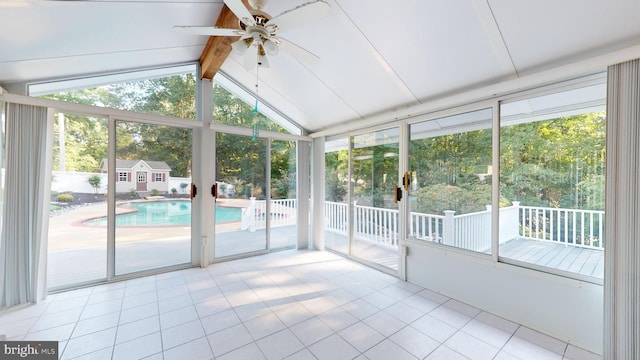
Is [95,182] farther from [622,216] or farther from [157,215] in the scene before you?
[622,216]

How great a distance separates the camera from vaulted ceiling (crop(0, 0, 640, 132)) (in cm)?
185

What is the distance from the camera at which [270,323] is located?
2.36 meters

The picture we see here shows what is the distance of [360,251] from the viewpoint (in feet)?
14.3

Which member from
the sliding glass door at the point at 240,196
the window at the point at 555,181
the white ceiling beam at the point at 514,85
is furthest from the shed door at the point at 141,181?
the window at the point at 555,181

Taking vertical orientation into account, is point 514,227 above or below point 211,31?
below

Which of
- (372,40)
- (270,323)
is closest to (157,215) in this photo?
(270,323)

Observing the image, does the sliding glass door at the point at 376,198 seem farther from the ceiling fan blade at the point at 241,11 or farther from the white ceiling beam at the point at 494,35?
the ceiling fan blade at the point at 241,11

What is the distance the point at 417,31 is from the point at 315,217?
3497mm

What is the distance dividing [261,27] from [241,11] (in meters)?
0.21

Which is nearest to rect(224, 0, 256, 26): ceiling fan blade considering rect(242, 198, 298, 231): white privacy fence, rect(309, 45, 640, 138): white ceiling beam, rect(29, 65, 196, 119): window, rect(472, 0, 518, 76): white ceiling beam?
rect(472, 0, 518, 76): white ceiling beam

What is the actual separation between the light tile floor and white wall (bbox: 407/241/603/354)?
104mm

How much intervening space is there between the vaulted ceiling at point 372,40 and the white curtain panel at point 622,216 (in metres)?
0.37

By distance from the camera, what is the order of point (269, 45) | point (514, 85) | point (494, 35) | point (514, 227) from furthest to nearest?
point (514, 227) < point (514, 85) < point (494, 35) < point (269, 45)

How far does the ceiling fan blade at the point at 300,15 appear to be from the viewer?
157 centimetres
